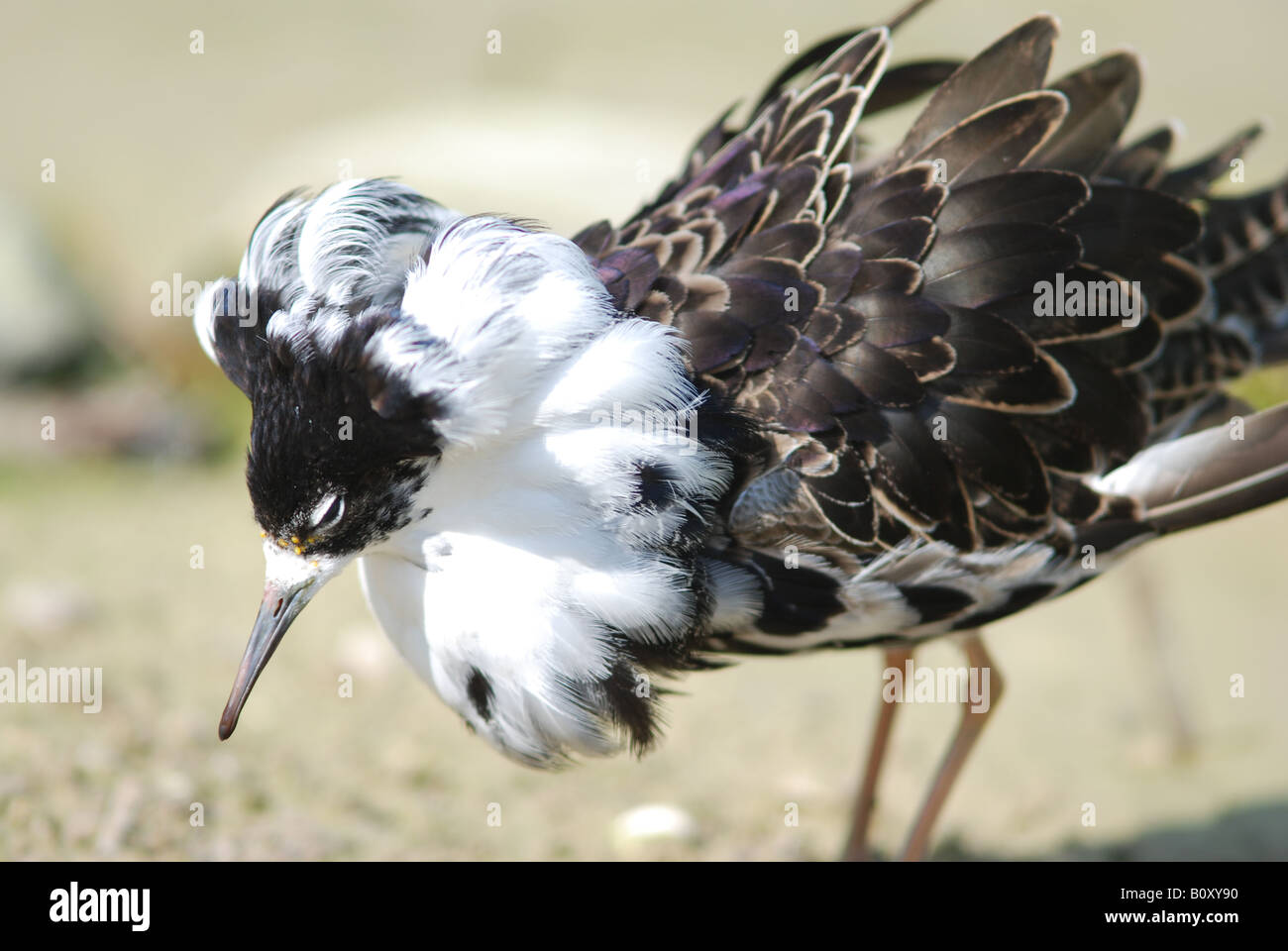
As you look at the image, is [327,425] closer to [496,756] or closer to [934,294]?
[934,294]

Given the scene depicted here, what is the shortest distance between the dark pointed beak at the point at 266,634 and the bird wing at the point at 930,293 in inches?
44.4

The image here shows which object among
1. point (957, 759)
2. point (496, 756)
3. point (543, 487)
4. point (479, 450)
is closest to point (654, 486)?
point (543, 487)

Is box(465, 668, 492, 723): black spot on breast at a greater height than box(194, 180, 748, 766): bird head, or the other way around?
box(194, 180, 748, 766): bird head

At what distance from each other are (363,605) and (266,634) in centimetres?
367

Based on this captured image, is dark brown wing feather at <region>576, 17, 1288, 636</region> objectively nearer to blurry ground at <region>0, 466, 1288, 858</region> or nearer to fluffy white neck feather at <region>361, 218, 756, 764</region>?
fluffy white neck feather at <region>361, 218, 756, 764</region>

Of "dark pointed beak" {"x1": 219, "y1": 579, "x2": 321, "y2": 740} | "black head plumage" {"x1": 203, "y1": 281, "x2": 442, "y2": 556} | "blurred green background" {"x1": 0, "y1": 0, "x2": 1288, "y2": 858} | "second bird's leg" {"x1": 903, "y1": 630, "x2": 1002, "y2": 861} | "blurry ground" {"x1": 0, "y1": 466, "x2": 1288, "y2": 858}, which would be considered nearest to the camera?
"black head plumage" {"x1": 203, "y1": 281, "x2": 442, "y2": 556}

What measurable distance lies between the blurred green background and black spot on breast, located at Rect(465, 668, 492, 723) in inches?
35.3

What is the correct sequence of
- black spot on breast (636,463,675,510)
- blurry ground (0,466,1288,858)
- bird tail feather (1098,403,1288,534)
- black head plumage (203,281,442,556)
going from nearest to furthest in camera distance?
black head plumage (203,281,442,556), black spot on breast (636,463,675,510), bird tail feather (1098,403,1288,534), blurry ground (0,466,1288,858)

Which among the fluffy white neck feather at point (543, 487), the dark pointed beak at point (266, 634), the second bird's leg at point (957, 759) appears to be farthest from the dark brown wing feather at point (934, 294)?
the dark pointed beak at point (266, 634)

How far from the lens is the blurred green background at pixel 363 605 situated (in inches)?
191

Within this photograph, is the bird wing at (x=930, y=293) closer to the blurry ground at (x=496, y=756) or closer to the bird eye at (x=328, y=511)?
the bird eye at (x=328, y=511)

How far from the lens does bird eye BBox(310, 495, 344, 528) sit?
2871 mm

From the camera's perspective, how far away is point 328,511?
2.88 metres

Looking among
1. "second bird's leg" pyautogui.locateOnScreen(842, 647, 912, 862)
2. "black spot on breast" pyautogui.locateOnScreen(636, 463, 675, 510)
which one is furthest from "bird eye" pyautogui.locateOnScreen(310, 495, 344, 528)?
"second bird's leg" pyautogui.locateOnScreen(842, 647, 912, 862)
